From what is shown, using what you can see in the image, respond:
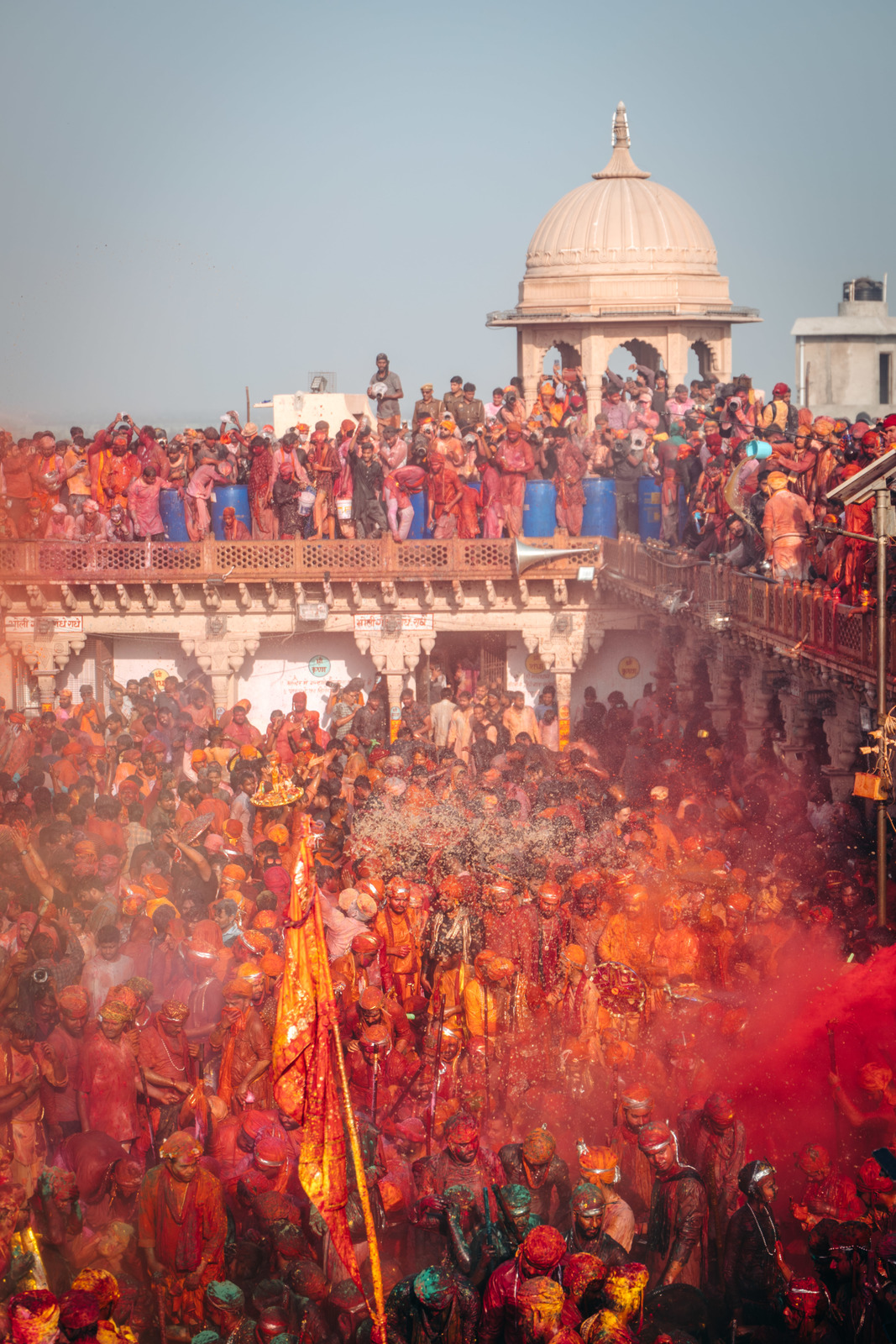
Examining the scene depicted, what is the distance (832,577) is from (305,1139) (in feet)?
20.3

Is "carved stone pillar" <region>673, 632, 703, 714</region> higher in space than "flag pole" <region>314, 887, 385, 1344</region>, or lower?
higher

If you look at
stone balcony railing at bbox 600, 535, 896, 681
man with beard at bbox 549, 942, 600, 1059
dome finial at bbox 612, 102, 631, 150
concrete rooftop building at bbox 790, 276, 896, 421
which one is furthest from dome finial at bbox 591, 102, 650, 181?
man with beard at bbox 549, 942, 600, 1059

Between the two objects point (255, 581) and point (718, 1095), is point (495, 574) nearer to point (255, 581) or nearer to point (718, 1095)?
point (255, 581)

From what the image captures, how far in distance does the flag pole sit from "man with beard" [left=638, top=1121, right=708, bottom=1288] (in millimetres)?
1342

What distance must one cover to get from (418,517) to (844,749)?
11.3 metres

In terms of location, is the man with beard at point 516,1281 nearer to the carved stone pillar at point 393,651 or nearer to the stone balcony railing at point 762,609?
the stone balcony railing at point 762,609

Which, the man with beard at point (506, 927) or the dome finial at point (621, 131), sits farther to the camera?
the dome finial at point (621, 131)

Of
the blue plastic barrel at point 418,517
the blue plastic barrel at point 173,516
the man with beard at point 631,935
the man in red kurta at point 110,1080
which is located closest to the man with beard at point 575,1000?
the man with beard at point 631,935

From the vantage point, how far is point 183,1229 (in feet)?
22.2

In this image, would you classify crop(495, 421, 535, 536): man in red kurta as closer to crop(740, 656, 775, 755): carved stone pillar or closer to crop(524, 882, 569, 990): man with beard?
crop(740, 656, 775, 755): carved stone pillar

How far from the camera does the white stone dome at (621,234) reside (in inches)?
1227

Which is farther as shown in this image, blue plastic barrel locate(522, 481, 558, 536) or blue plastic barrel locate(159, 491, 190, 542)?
blue plastic barrel locate(159, 491, 190, 542)

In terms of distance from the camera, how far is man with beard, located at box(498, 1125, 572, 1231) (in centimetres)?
708

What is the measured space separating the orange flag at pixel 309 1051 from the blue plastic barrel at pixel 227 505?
14.4 meters
